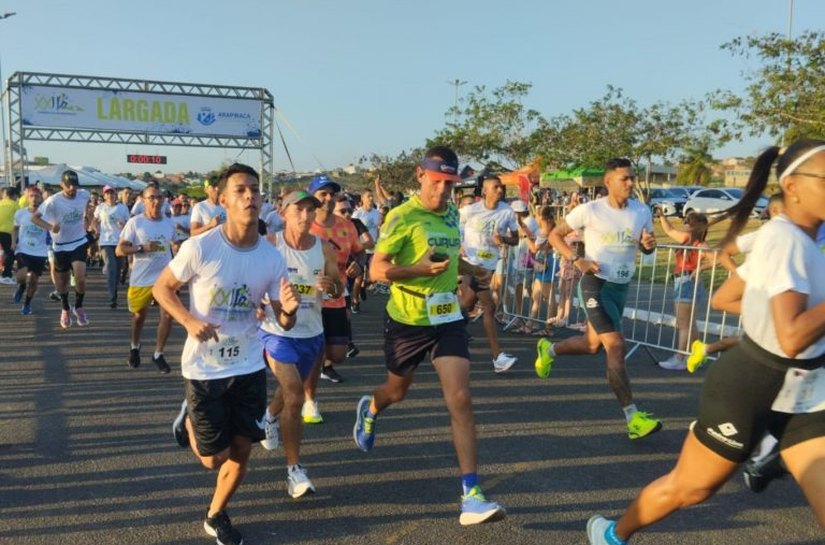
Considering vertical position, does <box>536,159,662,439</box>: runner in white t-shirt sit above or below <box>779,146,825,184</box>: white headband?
below

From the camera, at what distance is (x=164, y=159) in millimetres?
30250

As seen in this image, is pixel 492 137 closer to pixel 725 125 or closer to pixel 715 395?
pixel 725 125

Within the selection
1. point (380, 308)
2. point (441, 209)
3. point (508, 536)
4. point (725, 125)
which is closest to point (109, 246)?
point (380, 308)

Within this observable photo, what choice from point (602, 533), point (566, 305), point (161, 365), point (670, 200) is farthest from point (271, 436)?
point (670, 200)

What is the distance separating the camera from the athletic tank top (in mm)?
4742

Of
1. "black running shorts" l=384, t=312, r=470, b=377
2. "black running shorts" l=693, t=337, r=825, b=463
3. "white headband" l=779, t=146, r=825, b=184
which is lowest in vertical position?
"black running shorts" l=384, t=312, r=470, b=377

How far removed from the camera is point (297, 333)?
15.4 feet

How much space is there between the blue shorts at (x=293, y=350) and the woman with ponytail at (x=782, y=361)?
8.53 feet

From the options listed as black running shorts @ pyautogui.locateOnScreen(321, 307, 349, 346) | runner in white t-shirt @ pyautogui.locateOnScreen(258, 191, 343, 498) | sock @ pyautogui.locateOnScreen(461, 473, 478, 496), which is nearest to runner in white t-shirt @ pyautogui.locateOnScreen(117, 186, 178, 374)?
black running shorts @ pyautogui.locateOnScreen(321, 307, 349, 346)

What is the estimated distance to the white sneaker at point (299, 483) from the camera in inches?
165

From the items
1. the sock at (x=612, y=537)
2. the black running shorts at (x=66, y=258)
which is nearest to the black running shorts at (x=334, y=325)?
the sock at (x=612, y=537)

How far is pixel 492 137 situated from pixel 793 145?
34159mm

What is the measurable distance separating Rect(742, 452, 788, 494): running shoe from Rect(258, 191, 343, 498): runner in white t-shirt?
2657mm

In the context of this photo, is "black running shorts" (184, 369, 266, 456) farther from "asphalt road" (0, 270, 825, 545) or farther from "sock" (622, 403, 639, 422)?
"sock" (622, 403, 639, 422)
